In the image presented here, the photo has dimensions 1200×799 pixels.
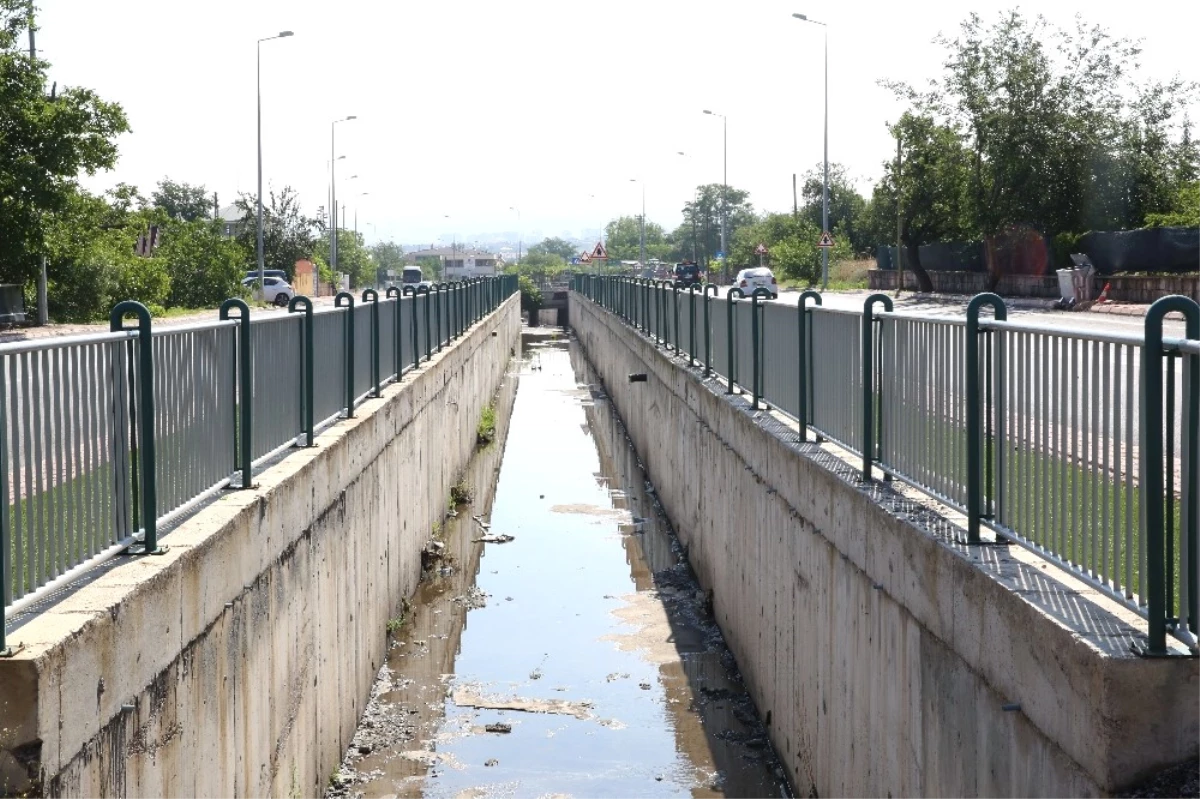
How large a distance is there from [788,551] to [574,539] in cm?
1080

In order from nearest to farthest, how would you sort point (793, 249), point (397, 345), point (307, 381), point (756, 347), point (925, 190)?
point (307, 381) < point (756, 347) < point (397, 345) < point (925, 190) < point (793, 249)

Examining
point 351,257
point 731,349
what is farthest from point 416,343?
point 351,257

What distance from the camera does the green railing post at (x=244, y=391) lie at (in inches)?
350

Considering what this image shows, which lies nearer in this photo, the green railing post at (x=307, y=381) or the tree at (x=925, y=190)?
the green railing post at (x=307, y=381)

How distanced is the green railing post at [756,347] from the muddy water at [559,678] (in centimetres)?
237

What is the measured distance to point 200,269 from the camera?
195ft

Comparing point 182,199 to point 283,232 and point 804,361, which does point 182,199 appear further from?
point 804,361

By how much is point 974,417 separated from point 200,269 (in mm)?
55222

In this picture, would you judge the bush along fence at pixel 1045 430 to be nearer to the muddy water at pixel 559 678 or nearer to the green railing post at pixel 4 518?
the muddy water at pixel 559 678

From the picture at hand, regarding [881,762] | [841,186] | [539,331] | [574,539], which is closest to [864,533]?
[881,762]

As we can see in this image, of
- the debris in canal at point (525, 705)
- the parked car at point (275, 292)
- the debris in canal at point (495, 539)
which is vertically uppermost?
the parked car at point (275, 292)

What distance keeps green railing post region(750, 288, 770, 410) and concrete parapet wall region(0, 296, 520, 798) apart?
330 cm

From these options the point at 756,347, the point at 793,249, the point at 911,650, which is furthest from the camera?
the point at 793,249

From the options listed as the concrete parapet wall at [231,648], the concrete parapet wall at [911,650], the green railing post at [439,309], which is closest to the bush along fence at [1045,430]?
the concrete parapet wall at [911,650]
